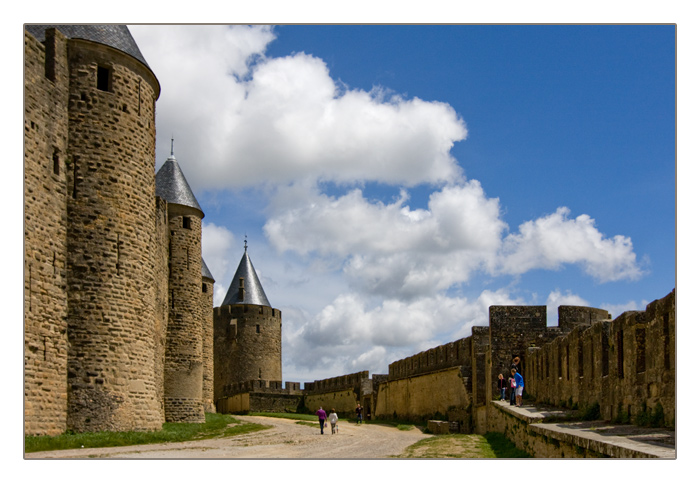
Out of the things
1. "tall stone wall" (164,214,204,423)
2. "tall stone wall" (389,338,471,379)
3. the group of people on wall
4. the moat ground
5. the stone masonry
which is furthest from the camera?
"tall stone wall" (164,214,204,423)

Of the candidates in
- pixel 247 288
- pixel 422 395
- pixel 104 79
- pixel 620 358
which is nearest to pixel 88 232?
pixel 104 79

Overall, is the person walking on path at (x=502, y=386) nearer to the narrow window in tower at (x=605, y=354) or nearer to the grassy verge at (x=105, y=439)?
the grassy verge at (x=105, y=439)

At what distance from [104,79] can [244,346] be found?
28734 mm

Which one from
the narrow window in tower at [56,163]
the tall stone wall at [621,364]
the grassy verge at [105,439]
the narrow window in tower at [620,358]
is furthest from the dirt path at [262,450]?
the narrow window in tower at [56,163]

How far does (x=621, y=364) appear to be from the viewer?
11094 millimetres

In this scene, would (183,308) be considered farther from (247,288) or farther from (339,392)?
(247,288)

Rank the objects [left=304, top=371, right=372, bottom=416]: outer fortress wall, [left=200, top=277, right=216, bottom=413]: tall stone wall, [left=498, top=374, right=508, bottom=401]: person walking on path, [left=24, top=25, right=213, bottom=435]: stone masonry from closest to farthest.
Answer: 1. [left=24, top=25, right=213, bottom=435]: stone masonry
2. [left=498, top=374, right=508, bottom=401]: person walking on path
3. [left=200, top=277, right=216, bottom=413]: tall stone wall
4. [left=304, top=371, right=372, bottom=416]: outer fortress wall

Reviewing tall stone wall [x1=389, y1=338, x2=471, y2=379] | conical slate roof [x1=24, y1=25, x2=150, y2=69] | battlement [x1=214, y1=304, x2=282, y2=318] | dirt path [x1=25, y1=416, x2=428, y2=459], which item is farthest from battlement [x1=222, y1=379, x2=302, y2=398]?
conical slate roof [x1=24, y1=25, x2=150, y2=69]

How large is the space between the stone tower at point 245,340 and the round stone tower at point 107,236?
86.5 feet

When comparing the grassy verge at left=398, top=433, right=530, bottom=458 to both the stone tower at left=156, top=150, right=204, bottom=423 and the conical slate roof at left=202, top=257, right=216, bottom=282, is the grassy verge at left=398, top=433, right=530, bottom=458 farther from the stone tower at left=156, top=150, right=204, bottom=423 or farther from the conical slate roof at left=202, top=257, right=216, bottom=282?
the conical slate roof at left=202, top=257, right=216, bottom=282

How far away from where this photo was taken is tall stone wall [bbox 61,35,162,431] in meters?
16.7

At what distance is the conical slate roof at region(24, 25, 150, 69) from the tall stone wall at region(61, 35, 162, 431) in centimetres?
16

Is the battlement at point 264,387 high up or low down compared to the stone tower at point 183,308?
down

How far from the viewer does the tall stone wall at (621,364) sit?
29.6 ft
